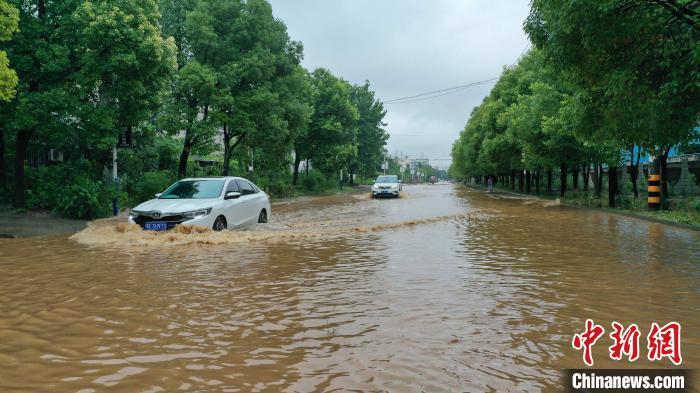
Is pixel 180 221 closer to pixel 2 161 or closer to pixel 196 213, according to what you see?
pixel 196 213

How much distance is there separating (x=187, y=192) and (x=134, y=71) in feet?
21.3

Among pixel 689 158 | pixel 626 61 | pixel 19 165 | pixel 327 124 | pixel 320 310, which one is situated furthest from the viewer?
pixel 327 124

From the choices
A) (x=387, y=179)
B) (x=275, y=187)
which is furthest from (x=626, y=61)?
(x=275, y=187)

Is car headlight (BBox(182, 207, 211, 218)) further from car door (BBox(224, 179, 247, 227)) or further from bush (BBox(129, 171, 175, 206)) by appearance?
bush (BBox(129, 171, 175, 206))

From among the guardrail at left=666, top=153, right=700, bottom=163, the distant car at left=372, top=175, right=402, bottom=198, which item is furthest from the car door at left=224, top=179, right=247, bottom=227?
the guardrail at left=666, top=153, right=700, bottom=163

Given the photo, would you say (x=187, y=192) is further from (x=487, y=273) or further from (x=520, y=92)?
(x=520, y=92)

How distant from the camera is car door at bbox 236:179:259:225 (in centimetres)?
1347

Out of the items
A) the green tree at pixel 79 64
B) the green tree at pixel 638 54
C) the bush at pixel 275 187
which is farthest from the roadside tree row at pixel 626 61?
the bush at pixel 275 187

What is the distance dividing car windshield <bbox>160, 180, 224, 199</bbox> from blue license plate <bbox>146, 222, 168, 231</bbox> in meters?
1.40

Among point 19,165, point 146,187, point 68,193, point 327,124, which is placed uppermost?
point 327,124

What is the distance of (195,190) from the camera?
12.9 metres

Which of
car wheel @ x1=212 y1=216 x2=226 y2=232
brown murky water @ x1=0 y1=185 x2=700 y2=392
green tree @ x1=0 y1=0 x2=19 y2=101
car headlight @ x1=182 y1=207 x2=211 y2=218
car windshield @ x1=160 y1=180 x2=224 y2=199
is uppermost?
green tree @ x1=0 y1=0 x2=19 y2=101

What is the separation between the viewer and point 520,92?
42.2 metres

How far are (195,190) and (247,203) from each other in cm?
140
